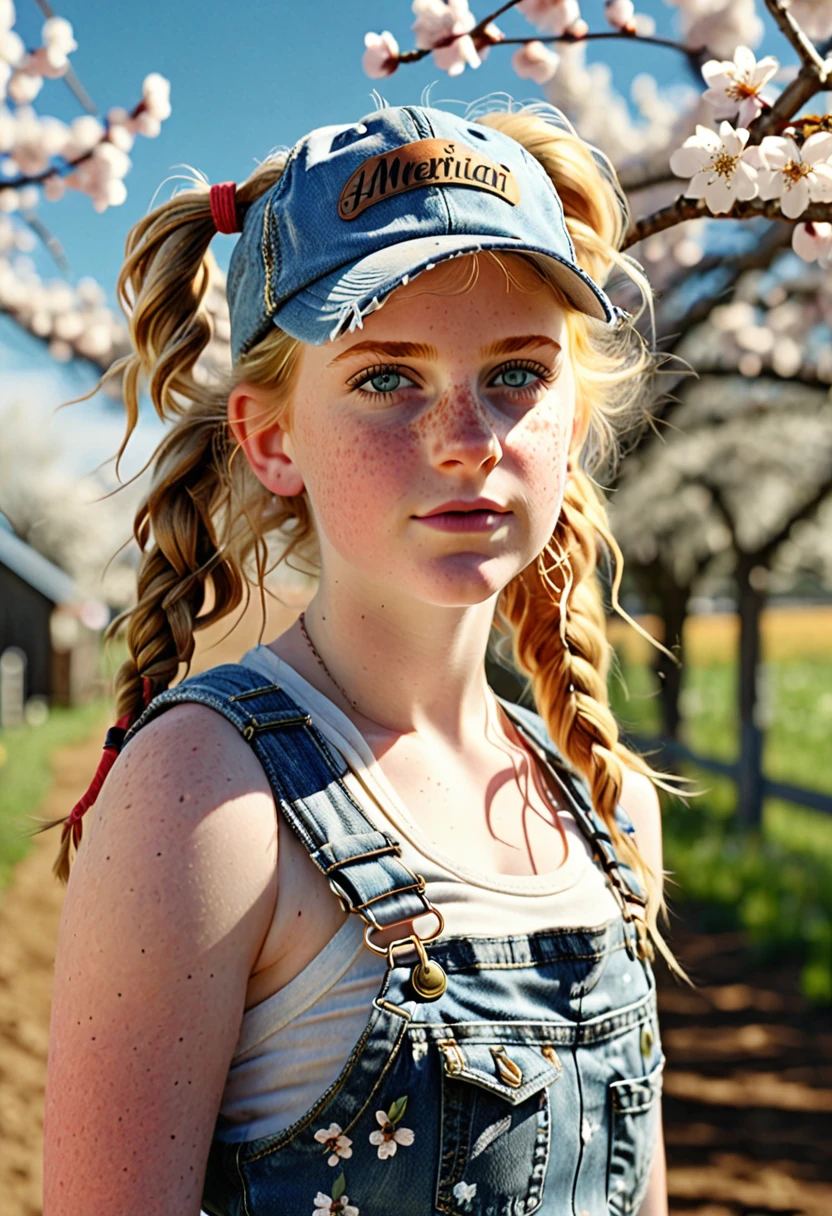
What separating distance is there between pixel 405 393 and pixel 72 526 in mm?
24241

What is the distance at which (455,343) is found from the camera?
1290 millimetres

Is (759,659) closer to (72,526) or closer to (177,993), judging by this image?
(177,993)

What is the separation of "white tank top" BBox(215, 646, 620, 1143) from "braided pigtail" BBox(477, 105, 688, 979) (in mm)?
196

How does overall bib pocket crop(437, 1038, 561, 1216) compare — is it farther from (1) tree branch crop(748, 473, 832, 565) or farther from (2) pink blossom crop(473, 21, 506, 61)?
(1) tree branch crop(748, 473, 832, 565)

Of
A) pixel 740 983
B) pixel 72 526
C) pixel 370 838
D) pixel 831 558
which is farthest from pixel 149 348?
pixel 72 526

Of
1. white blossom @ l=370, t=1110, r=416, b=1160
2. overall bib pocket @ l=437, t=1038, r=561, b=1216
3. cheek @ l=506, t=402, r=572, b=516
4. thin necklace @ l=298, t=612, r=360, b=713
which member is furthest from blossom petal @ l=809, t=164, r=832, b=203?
white blossom @ l=370, t=1110, r=416, b=1160

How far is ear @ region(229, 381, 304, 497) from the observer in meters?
1.46

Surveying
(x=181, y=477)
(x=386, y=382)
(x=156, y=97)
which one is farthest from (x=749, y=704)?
(x=386, y=382)

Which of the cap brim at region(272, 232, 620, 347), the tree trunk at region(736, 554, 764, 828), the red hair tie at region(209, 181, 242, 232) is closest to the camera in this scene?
the cap brim at region(272, 232, 620, 347)

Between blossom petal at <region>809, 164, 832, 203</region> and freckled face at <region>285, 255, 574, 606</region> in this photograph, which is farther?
blossom petal at <region>809, 164, 832, 203</region>

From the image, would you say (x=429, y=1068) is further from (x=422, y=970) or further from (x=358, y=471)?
(x=358, y=471)

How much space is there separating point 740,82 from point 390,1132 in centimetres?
144

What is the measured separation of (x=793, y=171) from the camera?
157cm

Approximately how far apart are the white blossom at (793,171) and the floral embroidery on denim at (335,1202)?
1.29 meters
